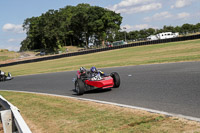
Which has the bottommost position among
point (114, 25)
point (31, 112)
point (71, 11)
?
point (31, 112)

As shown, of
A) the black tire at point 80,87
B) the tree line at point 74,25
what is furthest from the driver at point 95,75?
the tree line at point 74,25

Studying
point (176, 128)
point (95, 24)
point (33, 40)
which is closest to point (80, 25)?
point (95, 24)

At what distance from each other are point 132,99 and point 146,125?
3017mm

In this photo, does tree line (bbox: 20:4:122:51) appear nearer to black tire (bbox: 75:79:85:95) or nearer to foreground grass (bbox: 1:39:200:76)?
foreground grass (bbox: 1:39:200:76)

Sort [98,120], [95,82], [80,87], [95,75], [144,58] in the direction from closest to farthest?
[98,120], [95,82], [80,87], [95,75], [144,58]

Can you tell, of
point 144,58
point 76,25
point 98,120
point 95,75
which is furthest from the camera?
point 76,25

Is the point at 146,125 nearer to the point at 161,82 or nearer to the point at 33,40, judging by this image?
the point at 161,82

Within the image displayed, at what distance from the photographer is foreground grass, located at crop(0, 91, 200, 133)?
524 cm

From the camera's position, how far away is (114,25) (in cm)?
9175

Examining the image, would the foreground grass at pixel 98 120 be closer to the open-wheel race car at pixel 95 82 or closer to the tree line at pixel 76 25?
the open-wheel race car at pixel 95 82

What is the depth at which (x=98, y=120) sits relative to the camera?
20.9 ft

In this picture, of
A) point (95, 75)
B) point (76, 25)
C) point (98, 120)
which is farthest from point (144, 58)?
point (76, 25)

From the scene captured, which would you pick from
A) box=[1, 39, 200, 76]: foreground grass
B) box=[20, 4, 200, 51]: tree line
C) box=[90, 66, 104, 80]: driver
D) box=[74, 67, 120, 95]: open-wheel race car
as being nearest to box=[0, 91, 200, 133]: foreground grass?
box=[74, 67, 120, 95]: open-wheel race car

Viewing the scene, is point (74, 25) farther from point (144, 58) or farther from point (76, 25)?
point (144, 58)
